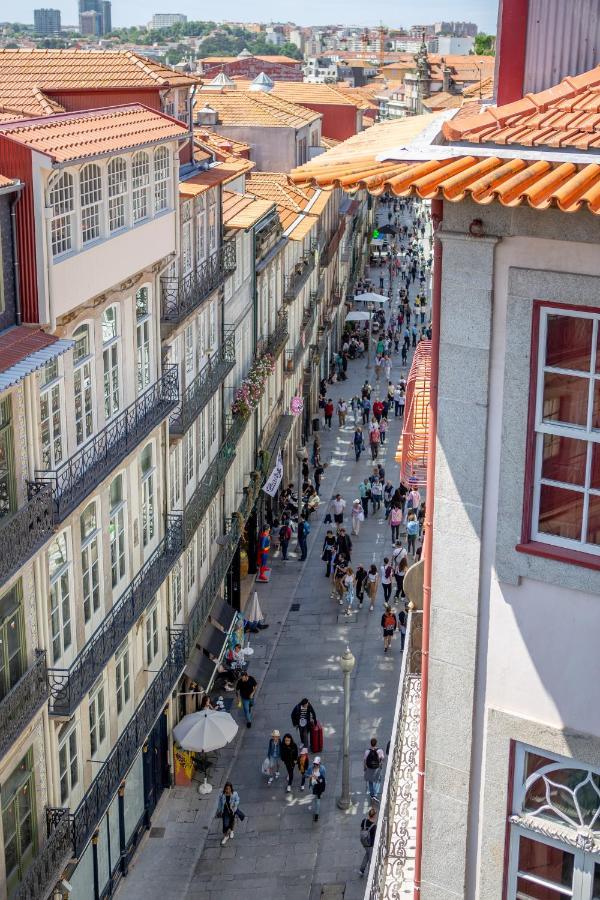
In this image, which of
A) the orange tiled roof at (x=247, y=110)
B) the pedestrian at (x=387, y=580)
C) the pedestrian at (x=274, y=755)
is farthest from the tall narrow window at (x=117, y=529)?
the orange tiled roof at (x=247, y=110)

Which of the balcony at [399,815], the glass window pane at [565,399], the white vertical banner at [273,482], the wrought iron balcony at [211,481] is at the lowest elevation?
the white vertical banner at [273,482]

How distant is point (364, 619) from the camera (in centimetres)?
3450

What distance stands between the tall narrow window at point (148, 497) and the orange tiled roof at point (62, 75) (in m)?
6.42

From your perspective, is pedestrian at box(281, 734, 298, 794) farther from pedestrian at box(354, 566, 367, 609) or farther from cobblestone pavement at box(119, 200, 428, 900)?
pedestrian at box(354, 566, 367, 609)

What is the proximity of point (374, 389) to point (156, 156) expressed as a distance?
36.8 m

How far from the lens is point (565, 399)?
23.8ft

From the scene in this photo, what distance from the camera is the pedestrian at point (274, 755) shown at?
2634 centimetres

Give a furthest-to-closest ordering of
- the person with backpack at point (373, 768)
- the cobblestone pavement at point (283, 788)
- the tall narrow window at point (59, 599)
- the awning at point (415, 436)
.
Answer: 1. the person with backpack at point (373, 768)
2. the cobblestone pavement at point (283, 788)
3. the tall narrow window at point (59, 599)
4. the awning at point (415, 436)

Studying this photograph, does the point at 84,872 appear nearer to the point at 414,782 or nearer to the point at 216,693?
the point at 216,693

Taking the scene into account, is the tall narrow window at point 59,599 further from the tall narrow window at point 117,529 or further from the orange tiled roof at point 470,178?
the orange tiled roof at point 470,178

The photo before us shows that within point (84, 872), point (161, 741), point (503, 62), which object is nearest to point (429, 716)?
point (503, 62)

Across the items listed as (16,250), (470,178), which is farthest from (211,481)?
(470,178)

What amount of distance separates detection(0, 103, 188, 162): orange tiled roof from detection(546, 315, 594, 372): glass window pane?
1015 cm

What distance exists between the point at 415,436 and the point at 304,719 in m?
16.8
